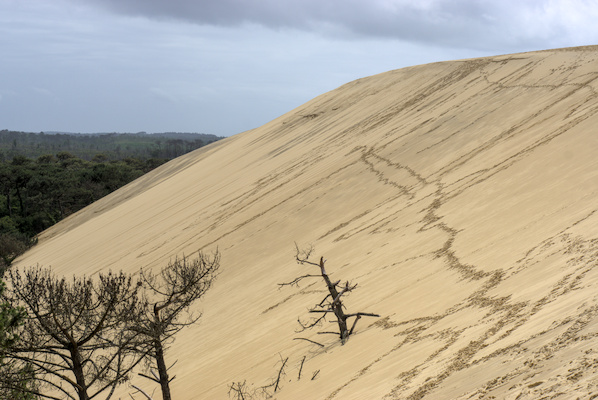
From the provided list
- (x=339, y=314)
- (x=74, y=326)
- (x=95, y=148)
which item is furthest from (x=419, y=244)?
(x=95, y=148)

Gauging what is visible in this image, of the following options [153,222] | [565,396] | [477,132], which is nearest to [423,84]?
[477,132]

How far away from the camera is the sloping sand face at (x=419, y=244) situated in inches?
163

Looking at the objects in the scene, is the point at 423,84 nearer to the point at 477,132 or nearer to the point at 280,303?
the point at 477,132

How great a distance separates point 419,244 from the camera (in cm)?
780

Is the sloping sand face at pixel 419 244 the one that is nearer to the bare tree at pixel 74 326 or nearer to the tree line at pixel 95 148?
the bare tree at pixel 74 326

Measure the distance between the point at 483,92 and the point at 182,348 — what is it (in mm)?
10258

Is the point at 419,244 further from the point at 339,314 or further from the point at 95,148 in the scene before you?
the point at 95,148

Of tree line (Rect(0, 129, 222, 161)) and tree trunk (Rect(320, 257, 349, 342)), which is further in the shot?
tree line (Rect(0, 129, 222, 161))

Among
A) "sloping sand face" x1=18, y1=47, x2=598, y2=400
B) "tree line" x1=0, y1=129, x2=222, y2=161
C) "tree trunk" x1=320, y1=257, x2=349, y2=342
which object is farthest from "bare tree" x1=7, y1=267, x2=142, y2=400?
"tree line" x1=0, y1=129, x2=222, y2=161

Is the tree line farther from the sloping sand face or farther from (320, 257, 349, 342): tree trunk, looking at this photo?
(320, 257, 349, 342): tree trunk

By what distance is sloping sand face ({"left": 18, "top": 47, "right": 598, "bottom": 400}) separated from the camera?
4145 mm

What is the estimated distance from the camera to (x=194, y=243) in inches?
500

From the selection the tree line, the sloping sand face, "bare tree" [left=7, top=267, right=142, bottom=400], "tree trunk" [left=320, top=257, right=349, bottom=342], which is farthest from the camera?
the tree line

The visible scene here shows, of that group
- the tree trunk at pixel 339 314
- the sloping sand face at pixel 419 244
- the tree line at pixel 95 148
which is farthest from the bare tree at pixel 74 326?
the tree line at pixel 95 148
